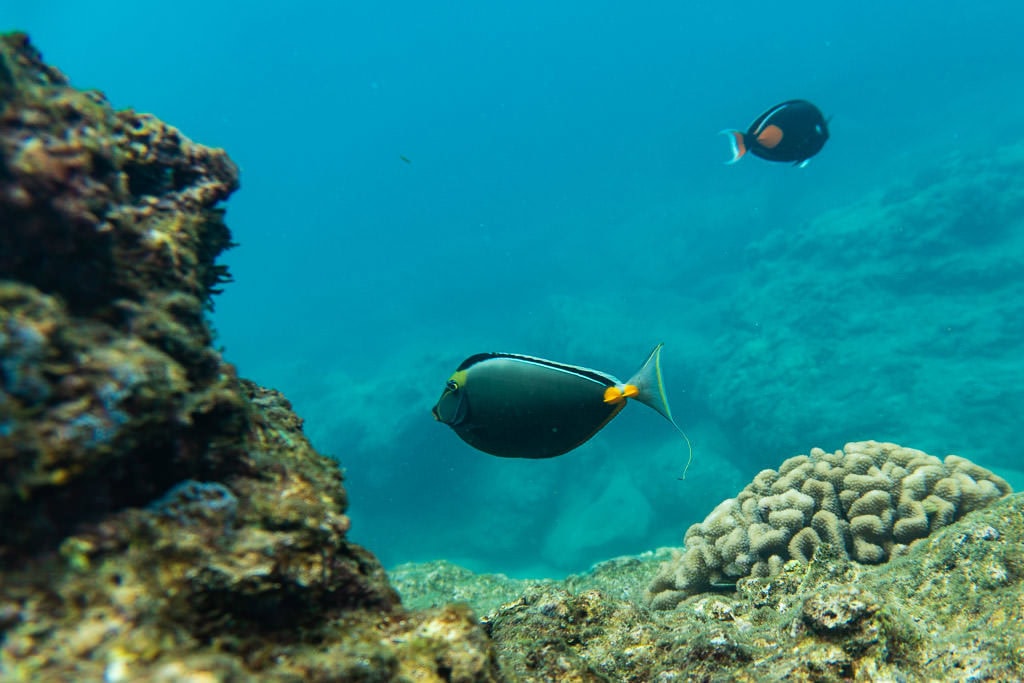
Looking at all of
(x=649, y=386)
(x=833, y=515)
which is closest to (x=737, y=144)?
(x=833, y=515)

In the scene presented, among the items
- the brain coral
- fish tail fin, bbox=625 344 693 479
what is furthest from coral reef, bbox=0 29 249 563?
the brain coral

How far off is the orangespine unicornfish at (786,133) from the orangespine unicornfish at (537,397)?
4.20 meters

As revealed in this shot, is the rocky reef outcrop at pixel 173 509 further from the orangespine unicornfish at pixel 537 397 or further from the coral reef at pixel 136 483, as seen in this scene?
the orangespine unicornfish at pixel 537 397

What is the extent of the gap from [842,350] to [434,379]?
1519 centimetres

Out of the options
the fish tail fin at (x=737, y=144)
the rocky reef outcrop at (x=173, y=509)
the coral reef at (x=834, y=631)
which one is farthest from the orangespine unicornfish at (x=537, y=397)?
the fish tail fin at (x=737, y=144)

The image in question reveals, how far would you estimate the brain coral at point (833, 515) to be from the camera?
3.90 metres

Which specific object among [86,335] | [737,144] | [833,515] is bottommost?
[86,335]

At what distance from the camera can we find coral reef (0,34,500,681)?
957 mm

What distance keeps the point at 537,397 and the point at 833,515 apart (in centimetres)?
328

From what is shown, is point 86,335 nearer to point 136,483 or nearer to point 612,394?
point 136,483

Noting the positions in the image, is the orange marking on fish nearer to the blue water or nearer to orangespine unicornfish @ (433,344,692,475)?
orangespine unicornfish @ (433,344,692,475)

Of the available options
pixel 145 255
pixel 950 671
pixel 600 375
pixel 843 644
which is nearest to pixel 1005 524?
pixel 950 671

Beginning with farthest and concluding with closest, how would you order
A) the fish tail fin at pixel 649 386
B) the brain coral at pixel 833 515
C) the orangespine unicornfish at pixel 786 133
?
1. the orangespine unicornfish at pixel 786 133
2. the brain coral at pixel 833 515
3. the fish tail fin at pixel 649 386

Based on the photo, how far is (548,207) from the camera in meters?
68.0
